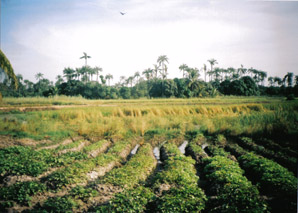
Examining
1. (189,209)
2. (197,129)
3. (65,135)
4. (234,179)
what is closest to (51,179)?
(189,209)

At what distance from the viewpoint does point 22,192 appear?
4762mm

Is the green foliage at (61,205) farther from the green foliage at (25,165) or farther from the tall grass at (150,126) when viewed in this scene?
the tall grass at (150,126)

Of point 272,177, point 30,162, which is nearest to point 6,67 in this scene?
point 30,162

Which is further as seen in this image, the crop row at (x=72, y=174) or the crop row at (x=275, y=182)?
the crop row at (x=72, y=174)

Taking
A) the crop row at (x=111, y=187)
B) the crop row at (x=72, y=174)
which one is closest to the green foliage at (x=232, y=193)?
the crop row at (x=111, y=187)

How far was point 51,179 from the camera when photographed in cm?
552

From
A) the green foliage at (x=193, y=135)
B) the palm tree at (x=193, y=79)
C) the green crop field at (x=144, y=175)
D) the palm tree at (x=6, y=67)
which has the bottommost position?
the green foliage at (x=193, y=135)

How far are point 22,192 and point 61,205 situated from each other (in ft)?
4.71

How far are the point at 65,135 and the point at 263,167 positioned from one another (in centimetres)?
1188

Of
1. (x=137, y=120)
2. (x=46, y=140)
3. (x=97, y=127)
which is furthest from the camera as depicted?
(x=137, y=120)

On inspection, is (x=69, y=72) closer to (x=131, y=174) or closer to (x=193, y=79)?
(x=193, y=79)

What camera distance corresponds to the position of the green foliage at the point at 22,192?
182 inches

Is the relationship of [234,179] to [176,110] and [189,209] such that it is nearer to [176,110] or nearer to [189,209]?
[189,209]

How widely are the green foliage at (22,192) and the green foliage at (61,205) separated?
2.27 ft
